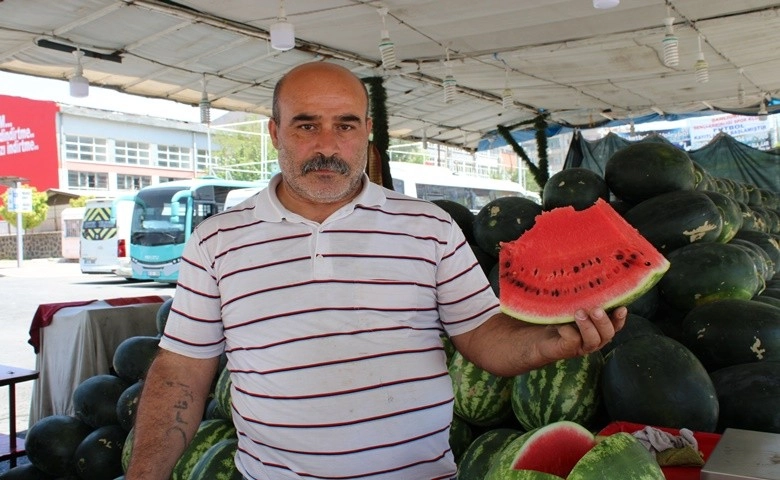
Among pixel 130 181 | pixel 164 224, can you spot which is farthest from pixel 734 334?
pixel 130 181

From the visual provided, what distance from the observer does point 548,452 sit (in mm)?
1233

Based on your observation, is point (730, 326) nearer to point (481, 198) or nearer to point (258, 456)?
point (258, 456)

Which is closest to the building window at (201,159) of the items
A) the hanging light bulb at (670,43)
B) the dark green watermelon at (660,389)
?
the hanging light bulb at (670,43)

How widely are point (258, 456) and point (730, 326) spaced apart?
188 centimetres

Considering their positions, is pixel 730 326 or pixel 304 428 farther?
pixel 730 326

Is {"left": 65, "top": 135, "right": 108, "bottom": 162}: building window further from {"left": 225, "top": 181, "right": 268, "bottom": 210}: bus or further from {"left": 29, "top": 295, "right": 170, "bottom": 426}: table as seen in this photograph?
{"left": 29, "top": 295, "right": 170, "bottom": 426}: table

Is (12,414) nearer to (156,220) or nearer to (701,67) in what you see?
(701,67)

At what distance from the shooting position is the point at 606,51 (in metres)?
7.32

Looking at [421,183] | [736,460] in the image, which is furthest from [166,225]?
[736,460]

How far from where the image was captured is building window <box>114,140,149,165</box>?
119 feet

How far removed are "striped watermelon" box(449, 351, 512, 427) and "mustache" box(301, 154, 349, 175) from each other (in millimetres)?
1176

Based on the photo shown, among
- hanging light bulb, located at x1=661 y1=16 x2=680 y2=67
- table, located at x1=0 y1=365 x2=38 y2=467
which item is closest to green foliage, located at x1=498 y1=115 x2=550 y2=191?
hanging light bulb, located at x1=661 y1=16 x2=680 y2=67

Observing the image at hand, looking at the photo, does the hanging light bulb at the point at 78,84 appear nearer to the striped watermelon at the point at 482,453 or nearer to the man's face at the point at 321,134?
the man's face at the point at 321,134

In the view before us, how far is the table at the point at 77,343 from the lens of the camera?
4699mm
